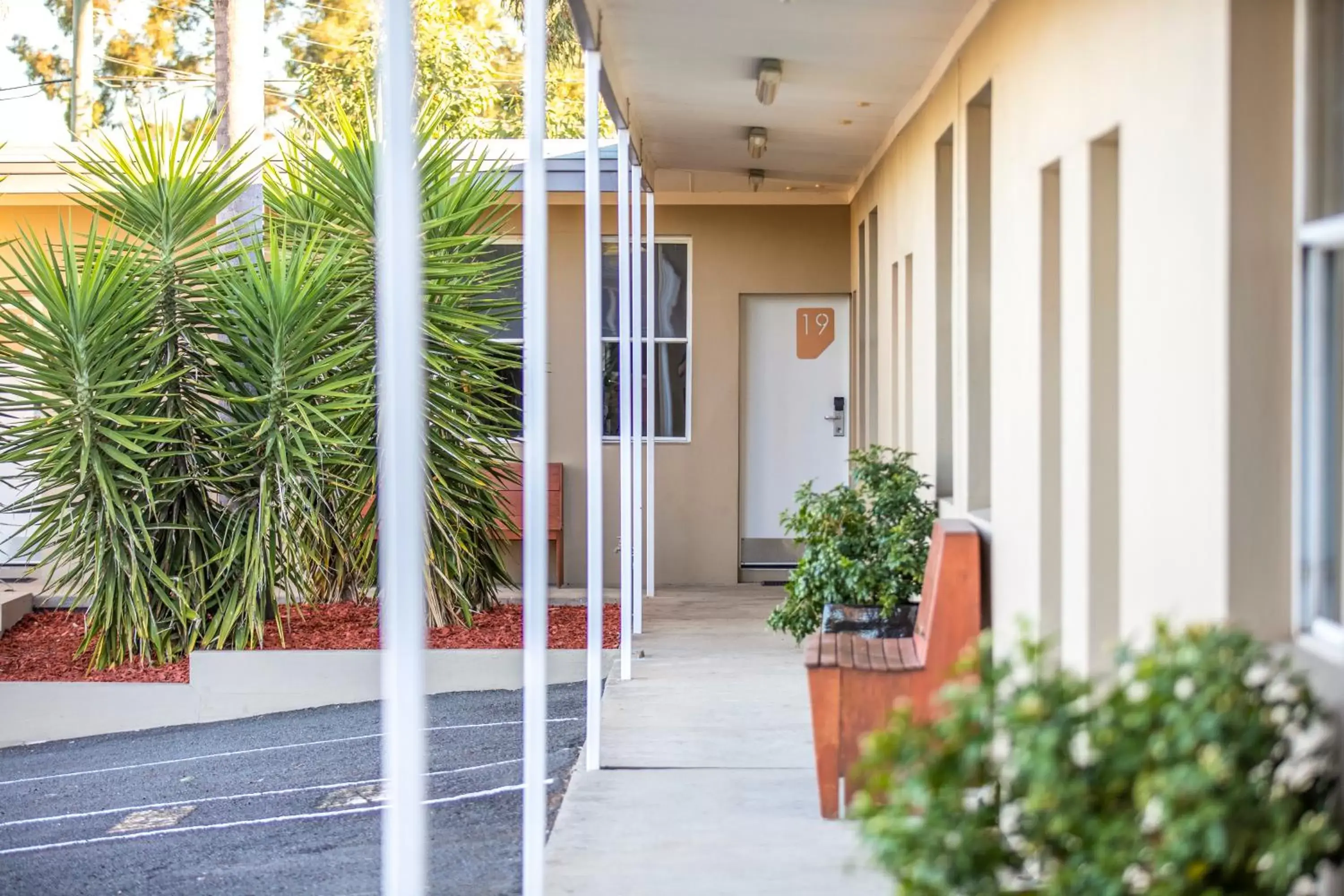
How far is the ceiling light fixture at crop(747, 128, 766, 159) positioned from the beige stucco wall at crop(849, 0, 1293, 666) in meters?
2.44

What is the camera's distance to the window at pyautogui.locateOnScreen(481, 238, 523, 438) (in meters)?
8.26

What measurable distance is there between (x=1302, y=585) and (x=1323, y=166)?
28.4 inches

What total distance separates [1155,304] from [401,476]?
66.1 inches

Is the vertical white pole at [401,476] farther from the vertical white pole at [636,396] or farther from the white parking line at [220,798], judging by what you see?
the vertical white pole at [636,396]

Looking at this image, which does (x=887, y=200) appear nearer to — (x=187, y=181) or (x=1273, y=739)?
(x=187, y=181)

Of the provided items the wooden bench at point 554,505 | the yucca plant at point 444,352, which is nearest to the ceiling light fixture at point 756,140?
the yucca plant at point 444,352

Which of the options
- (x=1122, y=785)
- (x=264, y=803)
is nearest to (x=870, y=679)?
(x=1122, y=785)

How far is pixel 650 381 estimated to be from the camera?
26.4 feet

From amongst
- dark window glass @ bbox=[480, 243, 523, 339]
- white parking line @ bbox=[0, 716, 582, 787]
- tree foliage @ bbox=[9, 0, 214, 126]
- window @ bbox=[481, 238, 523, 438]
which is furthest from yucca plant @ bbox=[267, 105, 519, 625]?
tree foliage @ bbox=[9, 0, 214, 126]

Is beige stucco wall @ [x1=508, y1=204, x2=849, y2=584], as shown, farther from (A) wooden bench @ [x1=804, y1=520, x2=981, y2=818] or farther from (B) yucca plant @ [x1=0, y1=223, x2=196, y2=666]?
(A) wooden bench @ [x1=804, y1=520, x2=981, y2=818]

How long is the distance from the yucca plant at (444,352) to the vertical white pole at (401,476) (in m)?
4.57

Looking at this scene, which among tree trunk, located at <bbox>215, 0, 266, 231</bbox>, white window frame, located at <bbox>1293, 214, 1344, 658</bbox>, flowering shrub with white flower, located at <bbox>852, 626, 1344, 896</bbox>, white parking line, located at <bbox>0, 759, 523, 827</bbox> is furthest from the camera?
tree trunk, located at <bbox>215, 0, 266, 231</bbox>

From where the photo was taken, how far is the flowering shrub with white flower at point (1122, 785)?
1830 millimetres

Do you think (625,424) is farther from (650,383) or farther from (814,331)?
(814,331)
